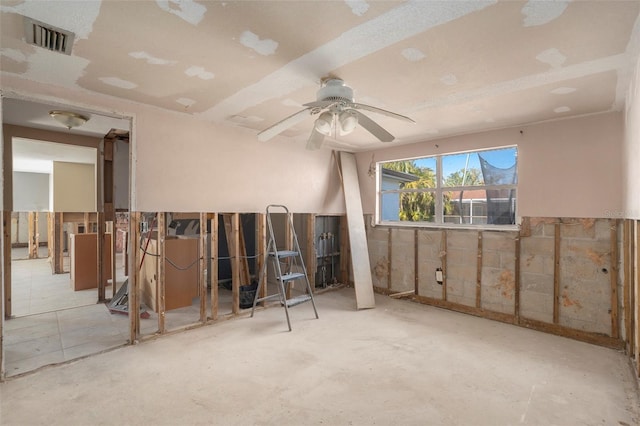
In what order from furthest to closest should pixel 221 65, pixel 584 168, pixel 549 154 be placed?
pixel 549 154
pixel 584 168
pixel 221 65

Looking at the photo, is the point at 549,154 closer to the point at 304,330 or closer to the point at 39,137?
the point at 304,330

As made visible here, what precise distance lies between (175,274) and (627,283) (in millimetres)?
5196

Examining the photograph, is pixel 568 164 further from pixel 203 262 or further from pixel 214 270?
pixel 203 262

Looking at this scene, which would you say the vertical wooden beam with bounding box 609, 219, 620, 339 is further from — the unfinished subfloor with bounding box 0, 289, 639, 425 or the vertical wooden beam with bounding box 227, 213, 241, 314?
the vertical wooden beam with bounding box 227, 213, 241, 314

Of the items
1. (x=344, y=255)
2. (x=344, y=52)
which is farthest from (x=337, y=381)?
(x=344, y=255)

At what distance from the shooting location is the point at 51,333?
339 centimetres

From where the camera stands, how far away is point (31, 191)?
939 centimetres

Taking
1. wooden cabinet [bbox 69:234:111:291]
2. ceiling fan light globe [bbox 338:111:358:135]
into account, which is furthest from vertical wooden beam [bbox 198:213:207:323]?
wooden cabinet [bbox 69:234:111:291]

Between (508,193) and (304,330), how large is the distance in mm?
3127

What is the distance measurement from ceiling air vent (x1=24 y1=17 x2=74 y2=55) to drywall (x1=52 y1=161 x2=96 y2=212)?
547cm

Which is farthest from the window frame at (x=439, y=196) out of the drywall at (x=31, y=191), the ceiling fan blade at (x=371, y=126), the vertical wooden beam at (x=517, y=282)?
the drywall at (x=31, y=191)

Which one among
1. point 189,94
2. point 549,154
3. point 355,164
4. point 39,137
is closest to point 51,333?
point 39,137

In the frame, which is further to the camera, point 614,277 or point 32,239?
point 32,239

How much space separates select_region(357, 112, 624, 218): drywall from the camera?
3197mm
